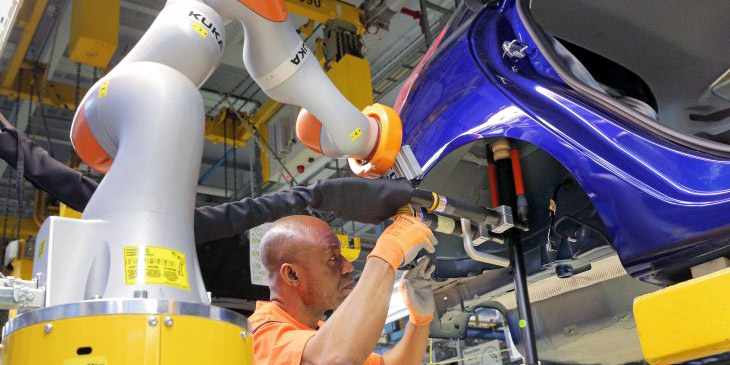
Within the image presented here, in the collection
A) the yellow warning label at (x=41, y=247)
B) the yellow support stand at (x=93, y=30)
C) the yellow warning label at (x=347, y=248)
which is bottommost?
the yellow warning label at (x=41, y=247)

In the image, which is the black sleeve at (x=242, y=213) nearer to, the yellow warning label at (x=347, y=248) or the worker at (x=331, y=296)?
the worker at (x=331, y=296)

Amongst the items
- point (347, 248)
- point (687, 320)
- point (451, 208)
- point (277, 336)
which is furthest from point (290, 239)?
point (347, 248)

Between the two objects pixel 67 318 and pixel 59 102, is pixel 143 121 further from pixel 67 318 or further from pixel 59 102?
pixel 59 102

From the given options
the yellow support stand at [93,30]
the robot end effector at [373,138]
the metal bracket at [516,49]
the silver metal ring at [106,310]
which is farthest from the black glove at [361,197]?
the yellow support stand at [93,30]

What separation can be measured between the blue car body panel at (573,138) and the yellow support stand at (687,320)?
17 cm

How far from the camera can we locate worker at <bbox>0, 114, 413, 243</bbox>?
4.97 feet

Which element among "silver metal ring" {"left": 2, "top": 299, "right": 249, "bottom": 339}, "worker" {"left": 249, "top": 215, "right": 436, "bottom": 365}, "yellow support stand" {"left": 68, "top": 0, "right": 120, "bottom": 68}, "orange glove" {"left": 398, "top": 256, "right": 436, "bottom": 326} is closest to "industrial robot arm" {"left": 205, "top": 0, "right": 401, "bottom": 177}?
"worker" {"left": 249, "top": 215, "right": 436, "bottom": 365}

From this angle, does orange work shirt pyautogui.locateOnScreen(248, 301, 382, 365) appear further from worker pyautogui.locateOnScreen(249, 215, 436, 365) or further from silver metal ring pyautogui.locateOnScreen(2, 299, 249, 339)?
silver metal ring pyautogui.locateOnScreen(2, 299, 249, 339)

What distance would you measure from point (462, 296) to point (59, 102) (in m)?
6.98

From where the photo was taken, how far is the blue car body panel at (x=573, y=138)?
76.1 inches

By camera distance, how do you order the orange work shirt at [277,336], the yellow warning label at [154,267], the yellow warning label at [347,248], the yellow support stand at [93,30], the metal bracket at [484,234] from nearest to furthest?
the yellow warning label at [154,267], the orange work shirt at [277,336], the metal bracket at [484,234], the yellow warning label at [347,248], the yellow support stand at [93,30]

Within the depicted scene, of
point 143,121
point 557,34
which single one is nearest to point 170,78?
point 143,121

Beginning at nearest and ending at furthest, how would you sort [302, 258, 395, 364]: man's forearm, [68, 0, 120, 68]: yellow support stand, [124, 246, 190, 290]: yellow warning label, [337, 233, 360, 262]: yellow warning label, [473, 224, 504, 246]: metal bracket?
[124, 246, 190, 290]: yellow warning label < [302, 258, 395, 364]: man's forearm < [473, 224, 504, 246]: metal bracket < [337, 233, 360, 262]: yellow warning label < [68, 0, 120, 68]: yellow support stand

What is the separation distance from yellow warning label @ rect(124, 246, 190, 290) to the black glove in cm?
47
